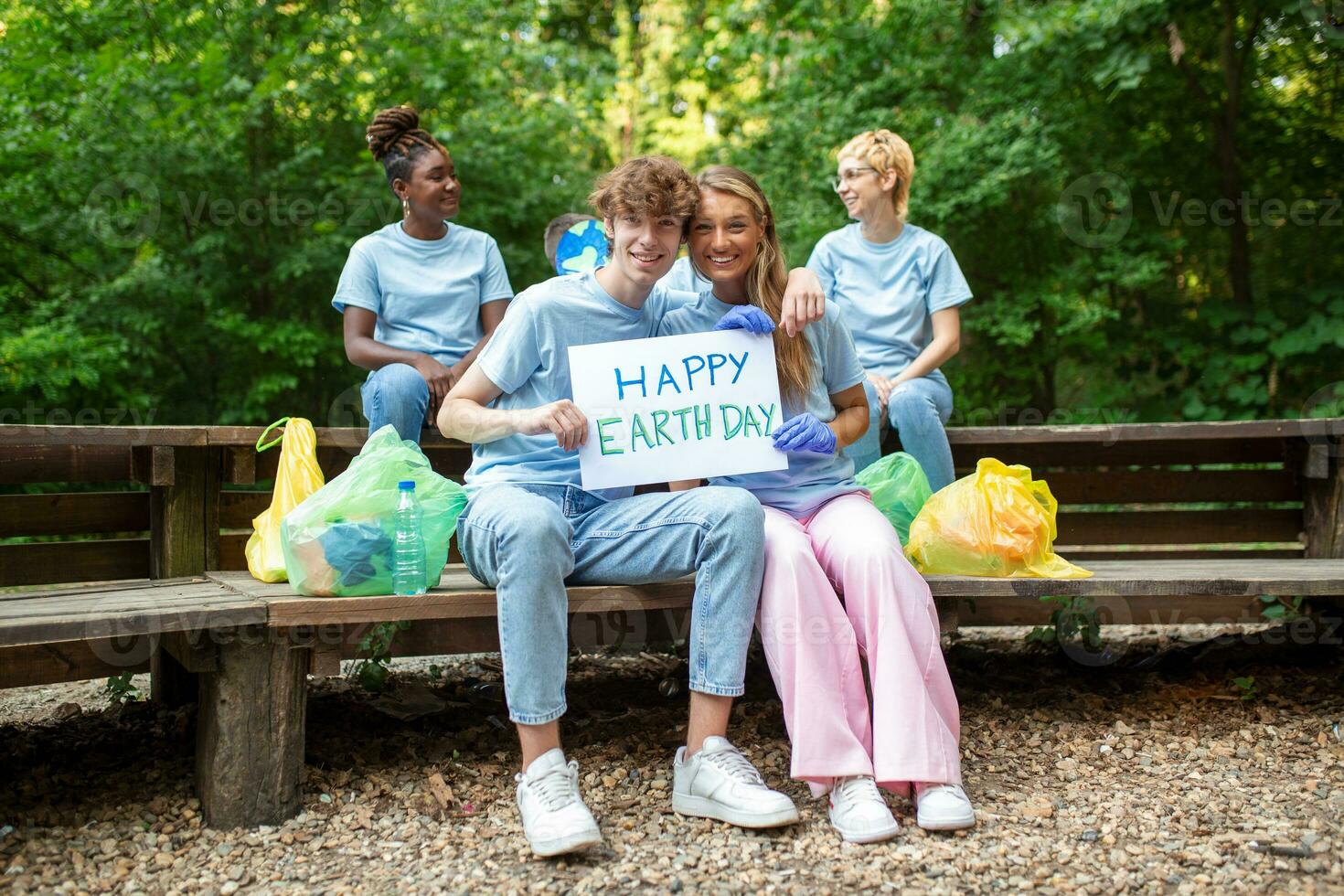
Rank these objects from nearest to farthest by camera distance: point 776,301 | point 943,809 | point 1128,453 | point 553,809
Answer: point 553,809 → point 943,809 → point 776,301 → point 1128,453

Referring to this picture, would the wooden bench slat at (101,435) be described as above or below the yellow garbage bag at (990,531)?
above

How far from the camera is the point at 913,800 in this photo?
2.70 meters

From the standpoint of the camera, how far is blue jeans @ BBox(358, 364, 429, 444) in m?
3.56

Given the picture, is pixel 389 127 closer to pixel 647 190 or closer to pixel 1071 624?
pixel 647 190

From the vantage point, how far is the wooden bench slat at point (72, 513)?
3719mm

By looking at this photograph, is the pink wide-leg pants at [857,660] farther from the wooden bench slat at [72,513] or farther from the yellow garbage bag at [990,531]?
the wooden bench slat at [72,513]

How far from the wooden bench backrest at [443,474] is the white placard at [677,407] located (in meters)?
1.12

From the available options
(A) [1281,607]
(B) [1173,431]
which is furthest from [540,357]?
(A) [1281,607]

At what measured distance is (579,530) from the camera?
2.83 m

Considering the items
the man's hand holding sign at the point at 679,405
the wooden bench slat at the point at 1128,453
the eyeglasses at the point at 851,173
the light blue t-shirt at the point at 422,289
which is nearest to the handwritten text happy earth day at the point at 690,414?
the man's hand holding sign at the point at 679,405

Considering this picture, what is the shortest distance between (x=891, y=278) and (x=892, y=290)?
49 millimetres

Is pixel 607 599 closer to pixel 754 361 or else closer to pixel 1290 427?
pixel 754 361

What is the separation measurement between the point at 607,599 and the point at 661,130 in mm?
11082

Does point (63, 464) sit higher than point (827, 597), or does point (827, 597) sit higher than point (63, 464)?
point (63, 464)
